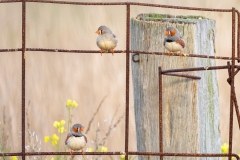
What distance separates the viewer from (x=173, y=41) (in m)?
4.09

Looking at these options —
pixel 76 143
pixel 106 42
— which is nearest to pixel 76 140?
pixel 76 143

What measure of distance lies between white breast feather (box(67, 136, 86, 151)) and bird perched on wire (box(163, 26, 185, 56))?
28.2 inches

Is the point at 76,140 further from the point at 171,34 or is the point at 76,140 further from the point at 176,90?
the point at 171,34

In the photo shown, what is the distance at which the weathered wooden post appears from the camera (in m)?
4.46

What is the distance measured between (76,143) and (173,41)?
2.64ft

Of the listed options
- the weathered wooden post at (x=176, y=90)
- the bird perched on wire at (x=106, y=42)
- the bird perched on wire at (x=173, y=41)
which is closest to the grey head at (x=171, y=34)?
the bird perched on wire at (x=173, y=41)

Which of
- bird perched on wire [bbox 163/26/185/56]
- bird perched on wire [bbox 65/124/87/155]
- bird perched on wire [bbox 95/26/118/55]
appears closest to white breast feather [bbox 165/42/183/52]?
bird perched on wire [bbox 163/26/185/56]

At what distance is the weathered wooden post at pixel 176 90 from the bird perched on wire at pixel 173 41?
13cm

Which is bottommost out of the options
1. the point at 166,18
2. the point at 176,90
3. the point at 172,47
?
the point at 176,90

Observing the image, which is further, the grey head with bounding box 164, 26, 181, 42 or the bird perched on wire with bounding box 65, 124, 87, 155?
the bird perched on wire with bounding box 65, 124, 87, 155

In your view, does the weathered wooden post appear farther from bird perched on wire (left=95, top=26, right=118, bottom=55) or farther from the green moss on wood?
bird perched on wire (left=95, top=26, right=118, bottom=55)

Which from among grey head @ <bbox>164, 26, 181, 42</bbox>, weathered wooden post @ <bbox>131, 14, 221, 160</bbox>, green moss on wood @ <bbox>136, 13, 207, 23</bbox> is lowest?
weathered wooden post @ <bbox>131, 14, 221, 160</bbox>

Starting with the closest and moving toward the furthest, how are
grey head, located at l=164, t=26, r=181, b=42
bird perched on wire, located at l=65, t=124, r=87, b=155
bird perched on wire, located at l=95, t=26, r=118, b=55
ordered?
grey head, located at l=164, t=26, r=181, b=42, bird perched on wire, located at l=65, t=124, r=87, b=155, bird perched on wire, located at l=95, t=26, r=118, b=55

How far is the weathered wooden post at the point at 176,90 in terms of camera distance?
14.6 ft
